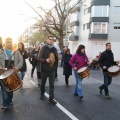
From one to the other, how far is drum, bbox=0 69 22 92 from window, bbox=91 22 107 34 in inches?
1439

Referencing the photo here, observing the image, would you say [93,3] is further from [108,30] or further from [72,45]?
[72,45]

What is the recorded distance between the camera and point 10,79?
518cm

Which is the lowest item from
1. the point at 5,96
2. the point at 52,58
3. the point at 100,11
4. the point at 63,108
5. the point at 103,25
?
the point at 63,108

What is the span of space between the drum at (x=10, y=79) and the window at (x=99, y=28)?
120ft

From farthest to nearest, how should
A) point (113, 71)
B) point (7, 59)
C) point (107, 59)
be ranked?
point (107, 59), point (113, 71), point (7, 59)

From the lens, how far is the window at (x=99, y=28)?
133ft

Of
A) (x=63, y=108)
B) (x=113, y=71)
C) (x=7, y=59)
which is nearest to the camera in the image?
(x=7, y=59)

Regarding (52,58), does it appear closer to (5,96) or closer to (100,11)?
(5,96)

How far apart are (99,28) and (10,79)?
37030mm

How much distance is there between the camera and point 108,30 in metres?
40.8

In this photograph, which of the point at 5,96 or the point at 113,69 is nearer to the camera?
the point at 5,96

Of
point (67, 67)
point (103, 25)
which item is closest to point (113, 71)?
point (67, 67)

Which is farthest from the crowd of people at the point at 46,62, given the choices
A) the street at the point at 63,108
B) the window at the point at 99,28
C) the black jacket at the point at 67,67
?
the window at the point at 99,28

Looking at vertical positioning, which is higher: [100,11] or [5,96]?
[100,11]
